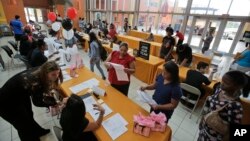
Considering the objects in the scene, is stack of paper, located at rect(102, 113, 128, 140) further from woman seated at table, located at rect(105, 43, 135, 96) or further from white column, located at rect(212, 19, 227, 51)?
white column, located at rect(212, 19, 227, 51)

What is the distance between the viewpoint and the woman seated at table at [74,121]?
3.77 ft

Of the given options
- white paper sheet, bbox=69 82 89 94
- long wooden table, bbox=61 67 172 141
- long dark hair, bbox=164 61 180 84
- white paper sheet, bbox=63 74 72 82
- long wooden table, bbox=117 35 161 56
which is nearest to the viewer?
long wooden table, bbox=61 67 172 141

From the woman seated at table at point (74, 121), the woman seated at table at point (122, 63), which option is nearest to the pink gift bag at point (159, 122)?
the woman seated at table at point (74, 121)

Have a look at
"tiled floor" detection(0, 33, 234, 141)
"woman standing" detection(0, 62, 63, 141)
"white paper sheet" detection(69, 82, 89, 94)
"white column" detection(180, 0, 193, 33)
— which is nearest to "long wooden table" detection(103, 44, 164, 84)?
"tiled floor" detection(0, 33, 234, 141)

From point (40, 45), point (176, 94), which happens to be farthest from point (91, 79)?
point (176, 94)

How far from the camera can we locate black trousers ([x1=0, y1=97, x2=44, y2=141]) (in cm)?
159

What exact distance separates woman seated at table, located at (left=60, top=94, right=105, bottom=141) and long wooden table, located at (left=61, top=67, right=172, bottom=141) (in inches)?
6.1

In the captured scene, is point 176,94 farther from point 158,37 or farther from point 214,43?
point 214,43

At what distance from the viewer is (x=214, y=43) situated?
30.5 ft

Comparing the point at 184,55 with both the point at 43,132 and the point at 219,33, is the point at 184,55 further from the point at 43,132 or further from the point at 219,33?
the point at 219,33

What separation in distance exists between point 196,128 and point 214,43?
340 inches

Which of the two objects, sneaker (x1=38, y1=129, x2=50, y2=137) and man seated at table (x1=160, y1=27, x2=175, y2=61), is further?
man seated at table (x1=160, y1=27, x2=175, y2=61)

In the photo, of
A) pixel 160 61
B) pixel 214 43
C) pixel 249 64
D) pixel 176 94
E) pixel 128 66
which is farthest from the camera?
pixel 214 43

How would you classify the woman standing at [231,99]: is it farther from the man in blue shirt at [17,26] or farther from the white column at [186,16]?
the white column at [186,16]
